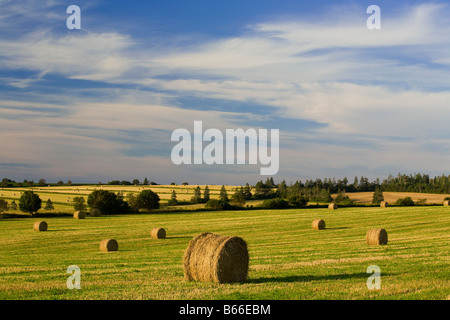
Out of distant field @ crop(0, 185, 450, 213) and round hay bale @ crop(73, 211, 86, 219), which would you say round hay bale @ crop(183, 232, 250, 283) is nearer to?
round hay bale @ crop(73, 211, 86, 219)

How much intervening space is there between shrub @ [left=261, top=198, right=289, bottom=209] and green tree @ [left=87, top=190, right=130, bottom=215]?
22.9 m

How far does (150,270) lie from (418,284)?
10599 mm

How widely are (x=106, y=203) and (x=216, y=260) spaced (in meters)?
63.6

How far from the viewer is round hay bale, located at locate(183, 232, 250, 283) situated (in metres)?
16.1

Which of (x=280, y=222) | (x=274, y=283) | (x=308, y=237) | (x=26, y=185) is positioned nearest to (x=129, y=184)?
(x=26, y=185)

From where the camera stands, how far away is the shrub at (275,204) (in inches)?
3142

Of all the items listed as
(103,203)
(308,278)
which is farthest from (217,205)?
(308,278)

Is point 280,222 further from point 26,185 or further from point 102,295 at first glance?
point 26,185

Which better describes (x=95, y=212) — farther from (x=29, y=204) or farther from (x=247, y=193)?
(x=247, y=193)

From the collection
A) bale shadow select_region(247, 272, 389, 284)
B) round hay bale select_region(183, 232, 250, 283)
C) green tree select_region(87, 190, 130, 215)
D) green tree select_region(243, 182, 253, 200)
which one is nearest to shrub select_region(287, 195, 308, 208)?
green tree select_region(243, 182, 253, 200)

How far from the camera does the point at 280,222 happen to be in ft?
181

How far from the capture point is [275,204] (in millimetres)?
80250

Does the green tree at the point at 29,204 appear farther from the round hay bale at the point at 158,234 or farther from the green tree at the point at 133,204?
the round hay bale at the point at 158,234

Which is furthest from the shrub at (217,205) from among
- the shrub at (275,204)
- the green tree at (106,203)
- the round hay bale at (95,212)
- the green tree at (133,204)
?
the round hay bale at (95,212)
